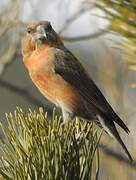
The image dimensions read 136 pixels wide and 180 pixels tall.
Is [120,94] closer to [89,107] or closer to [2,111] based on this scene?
[89,107]

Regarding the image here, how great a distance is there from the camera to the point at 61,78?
331cm

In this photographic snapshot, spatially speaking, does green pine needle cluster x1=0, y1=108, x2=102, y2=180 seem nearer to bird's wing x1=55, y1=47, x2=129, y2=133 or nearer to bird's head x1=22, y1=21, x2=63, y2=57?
bird's wing x1=55, y1=47, x2=129, y2=133

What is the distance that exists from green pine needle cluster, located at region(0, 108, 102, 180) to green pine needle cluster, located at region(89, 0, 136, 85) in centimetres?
43

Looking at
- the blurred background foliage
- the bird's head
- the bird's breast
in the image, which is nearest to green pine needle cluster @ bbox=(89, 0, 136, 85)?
the blurred background foliage

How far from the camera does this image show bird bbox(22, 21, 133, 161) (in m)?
3.13

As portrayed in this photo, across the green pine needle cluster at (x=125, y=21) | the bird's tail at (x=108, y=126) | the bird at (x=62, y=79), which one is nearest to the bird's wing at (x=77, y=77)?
the bird at (x=62, y=79)

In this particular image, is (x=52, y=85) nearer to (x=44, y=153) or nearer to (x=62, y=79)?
(x=62, y=79)

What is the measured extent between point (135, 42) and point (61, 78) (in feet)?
5.33

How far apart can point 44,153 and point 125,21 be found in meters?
0.70

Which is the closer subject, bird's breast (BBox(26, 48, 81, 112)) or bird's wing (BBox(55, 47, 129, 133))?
bird's breast (BBox(26, 48, 81, 112))

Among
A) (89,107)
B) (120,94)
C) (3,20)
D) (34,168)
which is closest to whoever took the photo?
(34,168)

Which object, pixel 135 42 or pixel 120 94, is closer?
pixel 135 42

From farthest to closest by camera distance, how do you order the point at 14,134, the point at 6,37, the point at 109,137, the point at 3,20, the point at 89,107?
the point at 6,37, the point at 3,20, the point at 89,107, the point at 109,137, the point at 14,134

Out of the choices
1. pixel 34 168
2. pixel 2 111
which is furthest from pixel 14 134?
pixel 2 111
